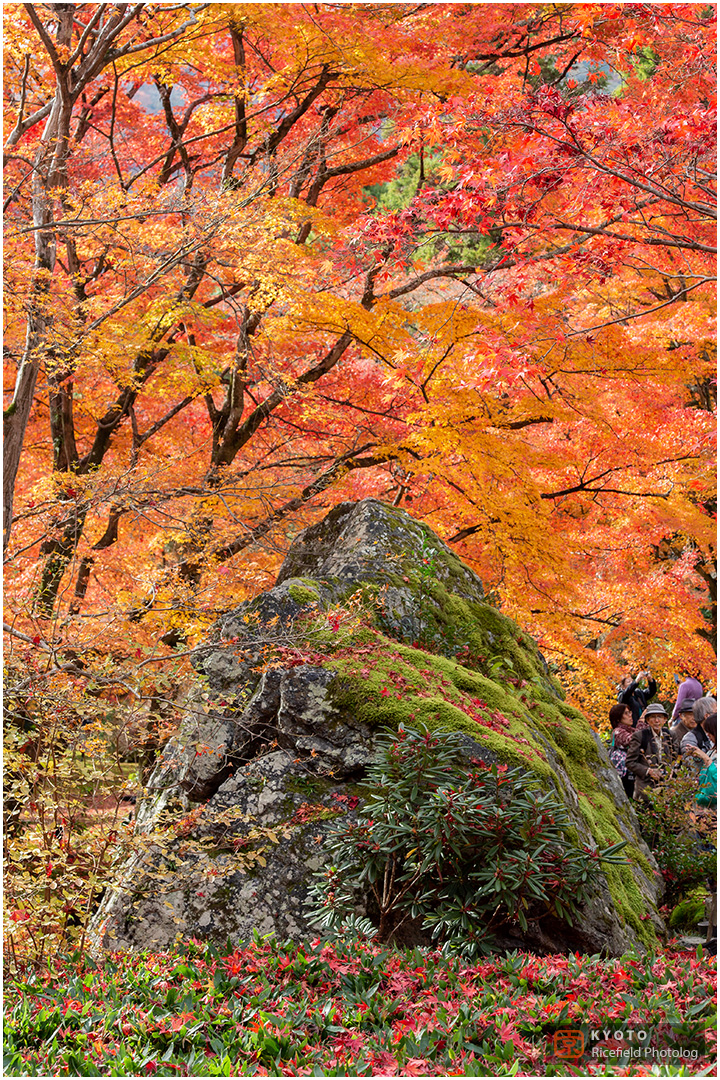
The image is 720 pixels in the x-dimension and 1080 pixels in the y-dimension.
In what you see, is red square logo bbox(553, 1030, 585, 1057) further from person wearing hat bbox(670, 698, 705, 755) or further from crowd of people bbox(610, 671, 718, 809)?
person wearing hat bbox(670, 698, 705, 755)

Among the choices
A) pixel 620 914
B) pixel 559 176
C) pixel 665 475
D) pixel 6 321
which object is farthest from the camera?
pixel 665 475

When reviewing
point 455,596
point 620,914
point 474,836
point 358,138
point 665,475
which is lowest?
point 620,914

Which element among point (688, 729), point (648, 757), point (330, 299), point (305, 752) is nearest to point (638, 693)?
point (688, 729)

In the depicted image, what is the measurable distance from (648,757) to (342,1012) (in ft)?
18.6

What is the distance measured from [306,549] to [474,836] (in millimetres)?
3426

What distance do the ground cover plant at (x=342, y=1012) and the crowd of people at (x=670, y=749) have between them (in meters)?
3.48

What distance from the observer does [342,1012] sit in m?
2.88

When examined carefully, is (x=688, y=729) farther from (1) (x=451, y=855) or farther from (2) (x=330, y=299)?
(2) (x=330, y=299)

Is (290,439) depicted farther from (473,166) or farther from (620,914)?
(620,914)

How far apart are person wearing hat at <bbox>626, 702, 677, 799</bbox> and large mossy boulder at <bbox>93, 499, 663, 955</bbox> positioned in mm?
1434

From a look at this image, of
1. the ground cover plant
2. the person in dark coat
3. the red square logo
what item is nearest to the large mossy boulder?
the ground cover plant

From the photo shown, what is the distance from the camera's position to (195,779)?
461 centimetres

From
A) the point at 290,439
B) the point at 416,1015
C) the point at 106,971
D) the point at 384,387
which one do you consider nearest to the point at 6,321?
the point at 290,439

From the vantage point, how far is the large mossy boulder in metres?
4.07
